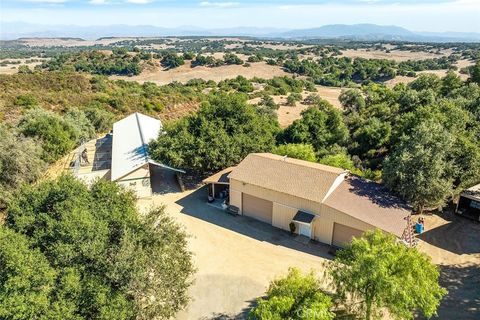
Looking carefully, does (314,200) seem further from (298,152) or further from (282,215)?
(298,152)

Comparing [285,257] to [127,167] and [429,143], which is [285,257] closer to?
[429,143]

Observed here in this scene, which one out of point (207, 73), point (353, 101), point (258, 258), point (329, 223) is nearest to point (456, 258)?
point (329, 223)

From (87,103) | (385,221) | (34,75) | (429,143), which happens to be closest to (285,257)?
(385,221)

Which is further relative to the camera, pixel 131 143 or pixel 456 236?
pixel 131 143

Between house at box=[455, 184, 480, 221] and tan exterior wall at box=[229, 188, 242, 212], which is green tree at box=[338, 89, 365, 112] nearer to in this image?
house at box=[455, 184, 480, 221]

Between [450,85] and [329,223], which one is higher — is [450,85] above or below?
above

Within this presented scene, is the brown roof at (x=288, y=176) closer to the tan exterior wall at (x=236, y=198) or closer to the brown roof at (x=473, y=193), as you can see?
the tan exterior wall at (x=236, y=198)

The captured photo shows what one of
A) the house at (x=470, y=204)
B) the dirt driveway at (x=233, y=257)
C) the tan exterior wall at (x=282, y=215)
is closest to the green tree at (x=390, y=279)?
the dirt driveway at (x=233, y=257)

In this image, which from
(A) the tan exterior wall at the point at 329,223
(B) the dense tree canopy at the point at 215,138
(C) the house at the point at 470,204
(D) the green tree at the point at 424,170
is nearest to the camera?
(A) the tan exterior wall at the point at 329,223

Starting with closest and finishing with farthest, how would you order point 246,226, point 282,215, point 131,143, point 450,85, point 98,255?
point 98,255
point 282,215
point 246,226
point 131,143
point 450,85
